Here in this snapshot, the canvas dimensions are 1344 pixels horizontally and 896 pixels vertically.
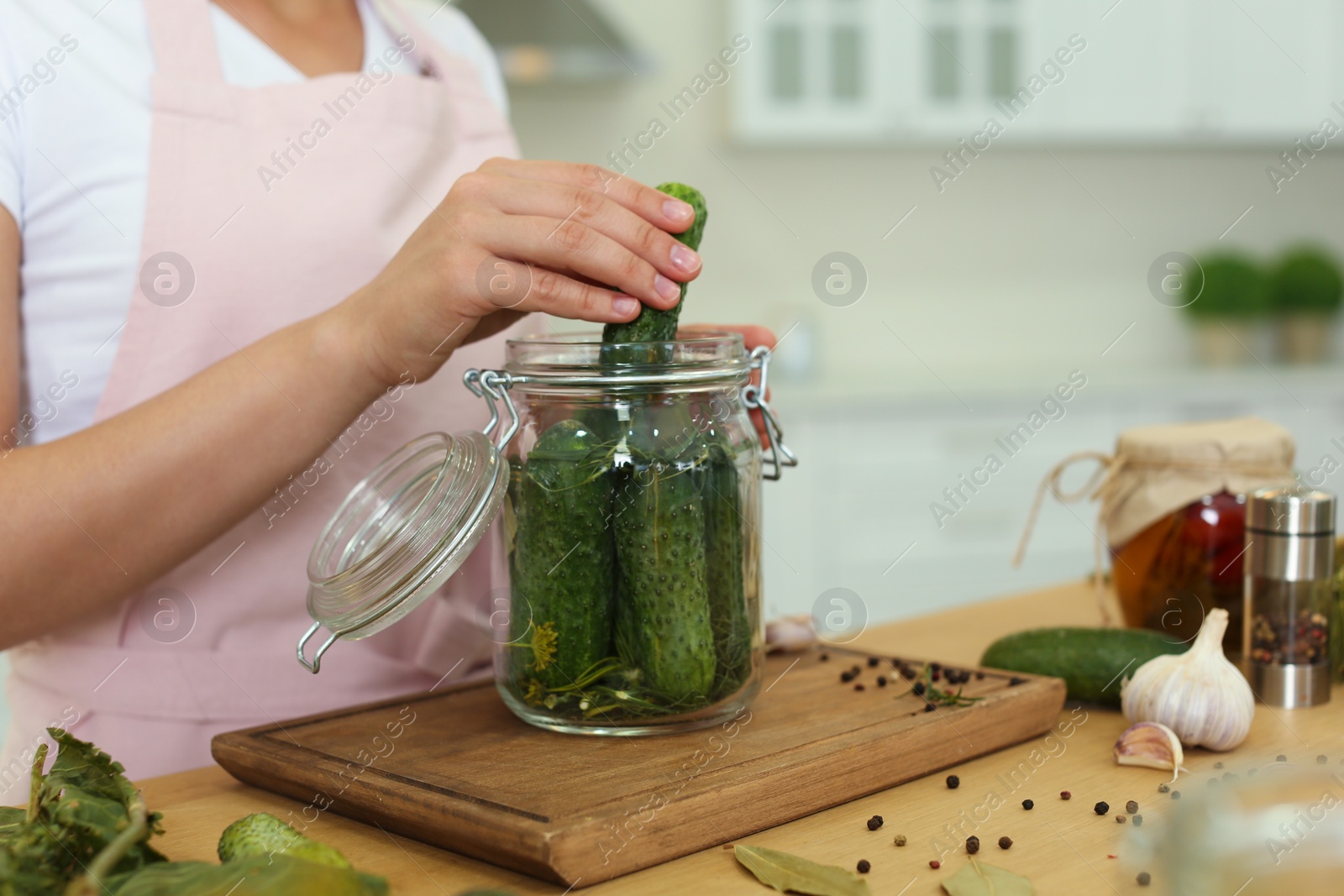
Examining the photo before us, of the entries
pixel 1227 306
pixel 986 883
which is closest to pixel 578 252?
pixel 986 883

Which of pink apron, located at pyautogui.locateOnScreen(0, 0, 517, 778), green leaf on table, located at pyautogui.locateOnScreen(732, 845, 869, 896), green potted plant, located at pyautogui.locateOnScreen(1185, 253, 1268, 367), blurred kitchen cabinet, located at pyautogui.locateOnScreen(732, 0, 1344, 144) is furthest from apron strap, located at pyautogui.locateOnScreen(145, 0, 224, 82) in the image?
green potted plant, located at pyautogui.locateOnScreen(1185, 253, 1268, 367)

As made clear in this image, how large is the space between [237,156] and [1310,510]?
0.87 meters

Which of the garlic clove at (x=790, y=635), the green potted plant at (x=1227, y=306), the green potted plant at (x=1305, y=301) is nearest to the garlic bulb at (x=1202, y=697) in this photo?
the garlic clove at (x=790, y=635)

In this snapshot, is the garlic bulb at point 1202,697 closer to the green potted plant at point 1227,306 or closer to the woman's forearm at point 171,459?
the woman's forearm at point 171,459

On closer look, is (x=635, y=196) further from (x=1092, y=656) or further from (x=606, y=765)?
(x=1092, y=656)

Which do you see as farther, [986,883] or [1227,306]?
[1227,306]

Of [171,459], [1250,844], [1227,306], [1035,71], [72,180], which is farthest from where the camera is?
[1227,306]

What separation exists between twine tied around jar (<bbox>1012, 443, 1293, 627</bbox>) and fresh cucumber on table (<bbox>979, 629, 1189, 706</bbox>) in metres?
0.09

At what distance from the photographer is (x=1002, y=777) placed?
2.39 ft

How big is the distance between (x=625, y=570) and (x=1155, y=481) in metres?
0.49

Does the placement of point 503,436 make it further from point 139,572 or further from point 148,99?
point 148,99

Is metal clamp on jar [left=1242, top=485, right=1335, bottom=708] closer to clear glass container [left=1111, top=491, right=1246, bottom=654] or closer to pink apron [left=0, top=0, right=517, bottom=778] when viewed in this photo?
clear glass container [left=1111, top=491, right=1246, bottom=654]

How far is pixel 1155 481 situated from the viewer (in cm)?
97

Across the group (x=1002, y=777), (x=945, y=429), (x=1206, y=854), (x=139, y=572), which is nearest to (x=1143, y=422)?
(x=945, y=429)
